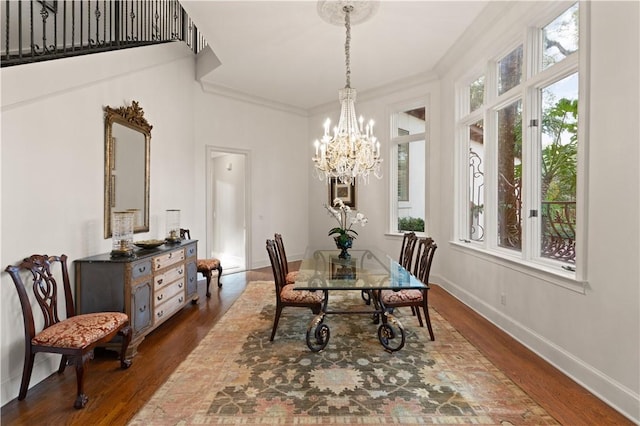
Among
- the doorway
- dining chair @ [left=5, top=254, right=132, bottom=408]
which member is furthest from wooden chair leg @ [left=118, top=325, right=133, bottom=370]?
the doorway

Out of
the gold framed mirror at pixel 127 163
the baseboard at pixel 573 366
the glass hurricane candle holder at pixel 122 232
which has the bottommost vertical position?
the baseboard at pixel 573 366

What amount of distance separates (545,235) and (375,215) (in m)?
3.25

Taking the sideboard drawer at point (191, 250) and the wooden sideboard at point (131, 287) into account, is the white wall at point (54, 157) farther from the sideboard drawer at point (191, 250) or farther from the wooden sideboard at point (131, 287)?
the sideboard drawer at point (191, 250)

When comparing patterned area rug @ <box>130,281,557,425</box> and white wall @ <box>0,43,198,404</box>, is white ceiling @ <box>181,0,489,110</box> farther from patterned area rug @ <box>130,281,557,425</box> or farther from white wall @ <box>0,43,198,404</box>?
patterned area rug @ <box>130,281,557,425</box>

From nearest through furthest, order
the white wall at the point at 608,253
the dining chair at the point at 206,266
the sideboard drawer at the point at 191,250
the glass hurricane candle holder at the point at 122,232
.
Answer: the white wall at the point at 608,253
the glass hurricane candle holder at the point at 122,232
the sideboard drawer at the point at 191,250
the dining chair at the point at 206,266

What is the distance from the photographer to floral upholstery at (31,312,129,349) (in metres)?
2.06

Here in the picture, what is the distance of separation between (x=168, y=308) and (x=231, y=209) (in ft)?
12.4

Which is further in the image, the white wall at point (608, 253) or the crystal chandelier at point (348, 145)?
the crystal chandelier at point (348, 145)

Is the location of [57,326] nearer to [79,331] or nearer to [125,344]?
[79,331]

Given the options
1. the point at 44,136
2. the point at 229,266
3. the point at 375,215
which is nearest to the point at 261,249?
the point at 229,266

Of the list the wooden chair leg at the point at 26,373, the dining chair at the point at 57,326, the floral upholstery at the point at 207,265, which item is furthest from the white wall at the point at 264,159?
the wooden chair leg at the point at 26,373

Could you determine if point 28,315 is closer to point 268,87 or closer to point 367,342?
point 367,342

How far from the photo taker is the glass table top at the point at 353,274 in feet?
8.40

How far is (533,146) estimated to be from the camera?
302cm
